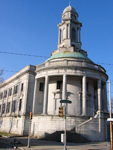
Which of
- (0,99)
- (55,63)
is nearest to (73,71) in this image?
(55,63)

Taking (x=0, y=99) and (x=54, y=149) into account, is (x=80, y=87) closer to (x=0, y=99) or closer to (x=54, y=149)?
(x=54, y=149)

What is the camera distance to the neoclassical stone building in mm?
28109

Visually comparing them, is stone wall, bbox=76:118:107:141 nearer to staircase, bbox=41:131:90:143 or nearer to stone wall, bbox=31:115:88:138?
staircase, bbox=41:131:90:143

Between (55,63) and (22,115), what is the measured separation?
12005mm

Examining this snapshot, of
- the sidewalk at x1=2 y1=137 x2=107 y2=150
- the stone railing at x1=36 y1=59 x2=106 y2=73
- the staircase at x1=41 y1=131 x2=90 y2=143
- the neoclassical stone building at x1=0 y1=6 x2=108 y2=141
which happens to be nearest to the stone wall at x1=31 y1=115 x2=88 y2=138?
the neoclassical stone building at x1=0 y1=6 x2=108 y2=141

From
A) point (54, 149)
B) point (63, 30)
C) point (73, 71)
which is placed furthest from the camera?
point (63, 30)

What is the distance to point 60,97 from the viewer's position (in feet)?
107

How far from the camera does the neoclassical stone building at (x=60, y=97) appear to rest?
28109 mm

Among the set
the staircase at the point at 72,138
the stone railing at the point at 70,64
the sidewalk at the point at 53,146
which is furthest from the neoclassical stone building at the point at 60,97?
the sidewalk at the point at 53,146

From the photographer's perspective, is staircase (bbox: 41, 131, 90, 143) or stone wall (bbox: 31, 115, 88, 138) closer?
staircase (bbox: 41, 131, 90, 143)

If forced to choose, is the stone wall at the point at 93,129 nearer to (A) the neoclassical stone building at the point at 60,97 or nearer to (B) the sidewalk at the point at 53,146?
(A) the neoclassical stone building at the point at 60,97

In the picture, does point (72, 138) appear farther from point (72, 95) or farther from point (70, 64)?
point (70, 64)

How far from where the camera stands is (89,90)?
111 feet

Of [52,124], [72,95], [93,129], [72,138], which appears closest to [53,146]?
[72,138]
